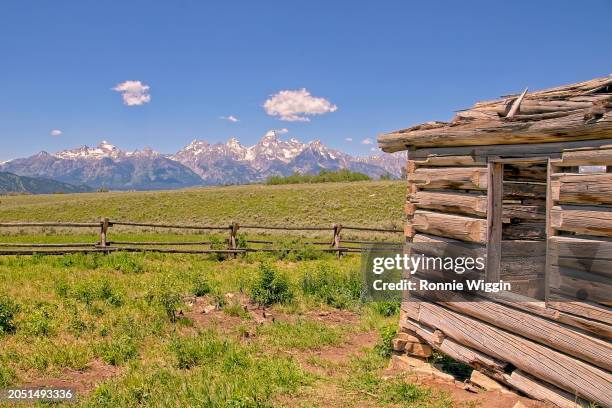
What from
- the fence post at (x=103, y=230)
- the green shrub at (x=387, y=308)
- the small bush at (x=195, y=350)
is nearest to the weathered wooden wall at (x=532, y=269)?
the green shrub at (x=387, y=308)

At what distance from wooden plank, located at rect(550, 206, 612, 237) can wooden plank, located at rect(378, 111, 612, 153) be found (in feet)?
2.35

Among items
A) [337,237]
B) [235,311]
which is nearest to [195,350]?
[235,311]

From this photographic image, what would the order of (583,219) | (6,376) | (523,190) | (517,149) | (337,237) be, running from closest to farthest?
1. (583,219)
2. (517,149)
3. (6,376)
4. (523,190)
5. (337,237)

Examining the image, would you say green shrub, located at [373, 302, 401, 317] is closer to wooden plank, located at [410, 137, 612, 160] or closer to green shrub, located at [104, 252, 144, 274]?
wooden plank, located at [410, 137, 612, 160]

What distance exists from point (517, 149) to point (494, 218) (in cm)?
89

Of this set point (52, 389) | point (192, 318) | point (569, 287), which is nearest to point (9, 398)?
point (52, 389)

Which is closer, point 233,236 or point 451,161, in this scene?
point 451,161

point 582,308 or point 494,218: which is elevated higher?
point 494,218

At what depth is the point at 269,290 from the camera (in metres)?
10.5

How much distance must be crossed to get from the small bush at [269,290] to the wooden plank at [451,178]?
4653 mm

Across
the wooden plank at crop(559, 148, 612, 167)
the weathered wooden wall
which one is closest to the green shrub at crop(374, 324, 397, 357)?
the weathered wooden wall

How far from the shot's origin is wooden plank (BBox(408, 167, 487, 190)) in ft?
19.1

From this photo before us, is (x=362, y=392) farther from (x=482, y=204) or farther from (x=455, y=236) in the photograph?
(x=482, y=204)

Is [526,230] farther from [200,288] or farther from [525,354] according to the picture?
[200,288]
